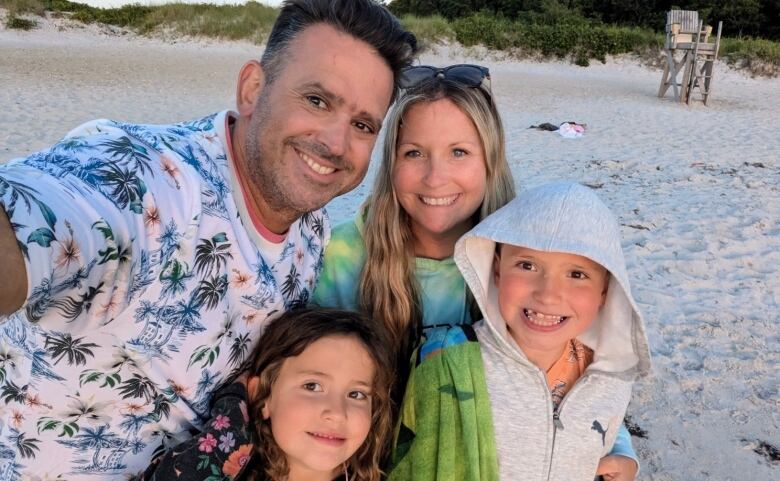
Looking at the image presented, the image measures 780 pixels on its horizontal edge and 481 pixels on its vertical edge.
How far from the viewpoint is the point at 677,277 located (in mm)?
5383

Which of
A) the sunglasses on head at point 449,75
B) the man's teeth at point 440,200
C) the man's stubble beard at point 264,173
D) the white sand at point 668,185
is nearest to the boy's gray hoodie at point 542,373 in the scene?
the man's teeth at point 440,200

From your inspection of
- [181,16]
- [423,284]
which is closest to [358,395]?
[423,284]

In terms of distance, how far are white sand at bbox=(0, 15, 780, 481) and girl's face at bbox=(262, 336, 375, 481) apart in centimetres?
197

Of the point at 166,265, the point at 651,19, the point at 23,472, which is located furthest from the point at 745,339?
the point at 651,19

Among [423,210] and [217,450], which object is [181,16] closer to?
[423,210]

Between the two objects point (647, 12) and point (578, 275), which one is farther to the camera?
point (647, 12)

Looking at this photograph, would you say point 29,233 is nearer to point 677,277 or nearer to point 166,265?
point 166,265

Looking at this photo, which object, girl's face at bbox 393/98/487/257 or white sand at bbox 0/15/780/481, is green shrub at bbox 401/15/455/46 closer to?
white sand at bbox 0/15/780/481

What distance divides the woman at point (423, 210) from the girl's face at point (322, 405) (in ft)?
1.22

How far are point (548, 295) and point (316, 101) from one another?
1.08 metres

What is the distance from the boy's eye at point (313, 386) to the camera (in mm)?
1971

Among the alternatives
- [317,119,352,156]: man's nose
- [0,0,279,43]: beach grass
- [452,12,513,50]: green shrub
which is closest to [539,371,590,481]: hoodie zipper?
[317,119,352,156]: man's nose

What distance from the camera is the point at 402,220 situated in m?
2.55

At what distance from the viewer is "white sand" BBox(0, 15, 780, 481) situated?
350cm
